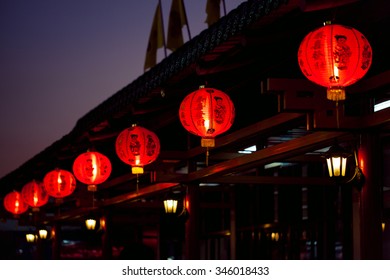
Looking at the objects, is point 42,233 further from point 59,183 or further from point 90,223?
point 59,183

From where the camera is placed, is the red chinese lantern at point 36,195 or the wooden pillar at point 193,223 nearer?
the wooden pillar at point 193,223

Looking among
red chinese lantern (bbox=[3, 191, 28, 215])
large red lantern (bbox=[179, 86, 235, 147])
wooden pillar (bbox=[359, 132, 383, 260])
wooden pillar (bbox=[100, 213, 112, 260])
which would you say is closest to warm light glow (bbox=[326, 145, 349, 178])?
wooden pillar (bbox=[359, 132, 383, 260])

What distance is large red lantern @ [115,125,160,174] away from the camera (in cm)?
1208

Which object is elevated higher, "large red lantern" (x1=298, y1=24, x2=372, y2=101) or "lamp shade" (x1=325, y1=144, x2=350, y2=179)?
"large red lantern" (x1=298, y1=24, x2=372, y2=101)

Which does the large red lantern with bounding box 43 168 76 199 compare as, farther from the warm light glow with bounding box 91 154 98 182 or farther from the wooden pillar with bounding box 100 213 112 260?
the wooden pillar with bounding box 100 213 112 260

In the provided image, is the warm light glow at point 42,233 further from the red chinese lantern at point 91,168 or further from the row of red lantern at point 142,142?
the red chinese lantern at point 91,168

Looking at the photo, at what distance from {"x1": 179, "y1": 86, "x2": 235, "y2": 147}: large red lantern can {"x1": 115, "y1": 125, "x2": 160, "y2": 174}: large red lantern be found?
2.37 meters

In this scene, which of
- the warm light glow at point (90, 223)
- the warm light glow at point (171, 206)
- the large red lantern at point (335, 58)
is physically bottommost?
the warm light glow at point (171, 206)

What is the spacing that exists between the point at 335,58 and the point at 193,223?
22.3 ft

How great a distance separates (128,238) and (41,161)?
12386mm

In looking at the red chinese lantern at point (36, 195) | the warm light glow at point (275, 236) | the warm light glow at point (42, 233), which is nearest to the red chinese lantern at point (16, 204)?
the red chinese lantern at point (36, 195)

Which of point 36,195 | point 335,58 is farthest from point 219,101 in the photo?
point 36,195

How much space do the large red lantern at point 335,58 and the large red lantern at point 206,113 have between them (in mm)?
2352

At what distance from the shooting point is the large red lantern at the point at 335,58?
294 inches
